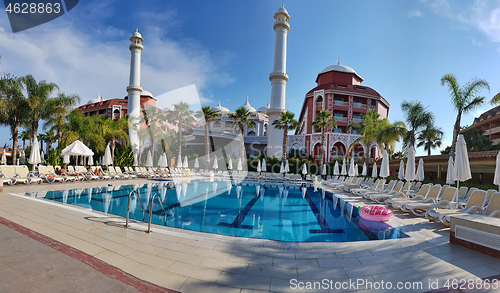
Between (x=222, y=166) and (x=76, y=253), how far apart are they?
87.6ft

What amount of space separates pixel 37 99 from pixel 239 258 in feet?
75.8

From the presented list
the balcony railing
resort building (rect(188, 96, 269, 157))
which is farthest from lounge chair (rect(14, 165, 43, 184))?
the balcony railing

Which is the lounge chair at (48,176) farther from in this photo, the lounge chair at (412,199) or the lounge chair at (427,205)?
the lounge chair at (427,205)

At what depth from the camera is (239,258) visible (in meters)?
3.72

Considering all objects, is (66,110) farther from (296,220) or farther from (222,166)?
(296,220)

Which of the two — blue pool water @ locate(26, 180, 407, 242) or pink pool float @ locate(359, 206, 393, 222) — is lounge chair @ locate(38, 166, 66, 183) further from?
pink pool float @ locate(359, 206, 393, 222)

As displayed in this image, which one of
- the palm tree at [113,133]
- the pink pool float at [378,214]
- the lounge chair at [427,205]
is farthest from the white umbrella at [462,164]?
the palm tree at [113,133]

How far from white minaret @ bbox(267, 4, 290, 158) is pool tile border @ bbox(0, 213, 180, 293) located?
3134cm

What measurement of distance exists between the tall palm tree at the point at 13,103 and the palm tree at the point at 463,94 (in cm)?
2875

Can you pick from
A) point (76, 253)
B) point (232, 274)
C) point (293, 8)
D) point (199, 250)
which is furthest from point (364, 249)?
point (293, 8)

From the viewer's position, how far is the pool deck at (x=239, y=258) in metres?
3.01

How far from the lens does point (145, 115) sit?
33031mm

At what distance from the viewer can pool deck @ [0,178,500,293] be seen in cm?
301

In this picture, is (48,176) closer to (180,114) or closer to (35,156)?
(35,156)
